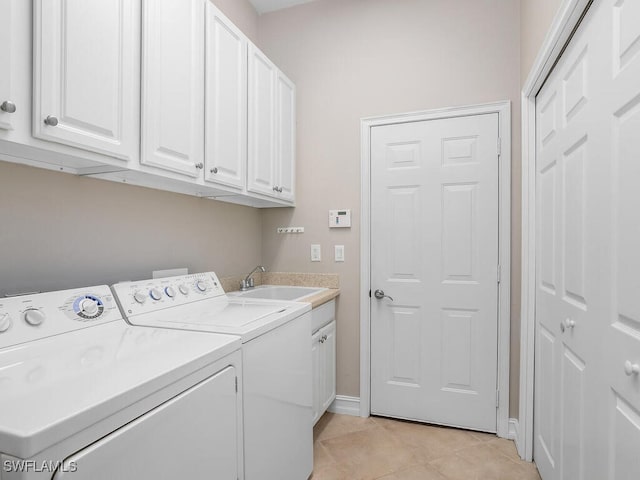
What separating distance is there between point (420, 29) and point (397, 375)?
2.46 metres

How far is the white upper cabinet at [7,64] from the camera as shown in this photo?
90cm

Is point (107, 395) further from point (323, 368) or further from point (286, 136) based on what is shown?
point (286, 136)

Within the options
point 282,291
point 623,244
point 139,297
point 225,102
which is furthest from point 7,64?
point 282,291

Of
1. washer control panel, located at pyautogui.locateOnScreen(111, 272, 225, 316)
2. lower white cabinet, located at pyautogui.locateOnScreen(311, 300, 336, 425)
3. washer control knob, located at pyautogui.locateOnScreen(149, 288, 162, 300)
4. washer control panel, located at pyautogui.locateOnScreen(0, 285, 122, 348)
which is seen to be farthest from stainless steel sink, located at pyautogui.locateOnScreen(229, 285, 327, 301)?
washer control panel, located at pyautogui.locateOnScreen(0, 285, 122, 348)

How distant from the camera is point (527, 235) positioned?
6.72 ft

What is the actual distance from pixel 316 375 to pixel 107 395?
161 centimetres

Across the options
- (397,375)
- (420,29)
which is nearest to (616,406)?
(397,375)

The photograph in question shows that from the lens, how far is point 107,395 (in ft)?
2.38

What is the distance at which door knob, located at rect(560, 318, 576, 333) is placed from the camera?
4.44 feet

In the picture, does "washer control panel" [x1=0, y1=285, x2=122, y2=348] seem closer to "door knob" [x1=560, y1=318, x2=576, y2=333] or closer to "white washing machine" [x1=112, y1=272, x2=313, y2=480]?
"white washing machine" [x1=112, y1=272, x2=313, y2=480]

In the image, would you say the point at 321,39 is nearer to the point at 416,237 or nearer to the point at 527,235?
the point at 416,237

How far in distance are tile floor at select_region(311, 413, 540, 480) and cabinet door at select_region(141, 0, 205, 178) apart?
1781 millimetres

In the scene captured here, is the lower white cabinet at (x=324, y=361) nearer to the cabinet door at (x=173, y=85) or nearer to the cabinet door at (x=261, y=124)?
the cabinet door at (x=261, y=124)

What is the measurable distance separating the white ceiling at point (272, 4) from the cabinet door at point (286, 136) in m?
0.66
